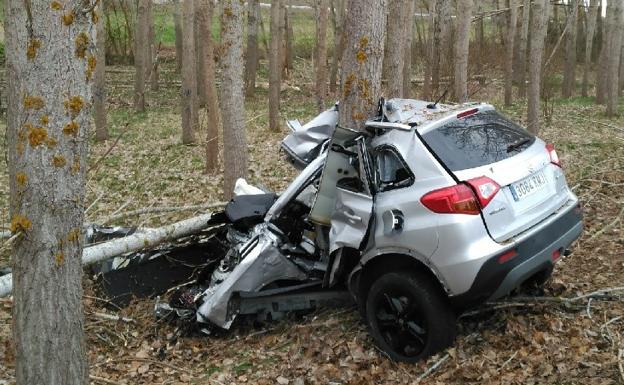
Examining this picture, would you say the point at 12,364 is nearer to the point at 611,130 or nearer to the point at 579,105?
the point at 611,130

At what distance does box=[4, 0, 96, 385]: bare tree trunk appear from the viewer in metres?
3.26

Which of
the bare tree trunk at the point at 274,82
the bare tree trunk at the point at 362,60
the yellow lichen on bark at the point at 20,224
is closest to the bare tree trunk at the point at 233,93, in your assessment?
the bare tree trunk at the point at 362,60

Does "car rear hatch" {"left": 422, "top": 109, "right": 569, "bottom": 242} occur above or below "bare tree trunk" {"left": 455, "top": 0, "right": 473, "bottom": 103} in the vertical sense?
below

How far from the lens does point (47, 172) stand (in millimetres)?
3338

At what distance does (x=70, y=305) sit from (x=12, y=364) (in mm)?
2528

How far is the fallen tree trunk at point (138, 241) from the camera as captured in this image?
6.46 meters

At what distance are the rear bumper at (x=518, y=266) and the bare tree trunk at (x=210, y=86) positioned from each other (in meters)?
7.71

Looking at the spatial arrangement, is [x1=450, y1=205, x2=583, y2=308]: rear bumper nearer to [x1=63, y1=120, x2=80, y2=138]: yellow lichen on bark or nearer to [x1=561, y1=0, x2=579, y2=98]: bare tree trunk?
[x1=63, y1=120, x2=80, y2=138]: yellow lichen on bark

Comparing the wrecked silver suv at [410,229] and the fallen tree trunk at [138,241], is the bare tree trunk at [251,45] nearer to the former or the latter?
the fallen tree trunk at [138,241]

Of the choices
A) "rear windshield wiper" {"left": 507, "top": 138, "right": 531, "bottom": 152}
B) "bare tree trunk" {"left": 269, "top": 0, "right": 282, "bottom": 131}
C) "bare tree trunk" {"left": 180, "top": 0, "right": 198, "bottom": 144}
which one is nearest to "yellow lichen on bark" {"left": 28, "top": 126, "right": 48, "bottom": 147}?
"rear windshield wiper" {"left": 507, "top": 138, "right": 531, "bottom": 152}

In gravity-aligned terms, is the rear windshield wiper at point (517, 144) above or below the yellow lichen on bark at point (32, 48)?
below

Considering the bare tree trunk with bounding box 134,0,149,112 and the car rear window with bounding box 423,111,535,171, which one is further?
the bare tree trunk with bounding box 134,0,149,112

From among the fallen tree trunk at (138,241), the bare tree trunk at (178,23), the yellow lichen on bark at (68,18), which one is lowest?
the fallen tree trunk at (138,241)

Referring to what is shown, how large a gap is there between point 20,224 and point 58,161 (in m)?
0.40
